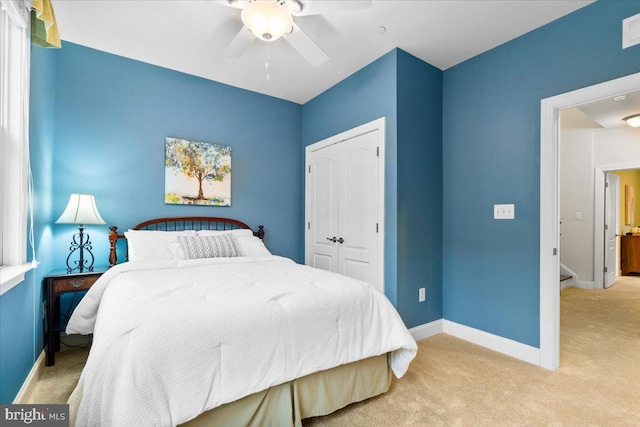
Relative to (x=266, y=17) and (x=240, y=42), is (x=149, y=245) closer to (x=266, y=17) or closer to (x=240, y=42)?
(x=240, y=42)

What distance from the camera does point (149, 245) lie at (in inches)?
108

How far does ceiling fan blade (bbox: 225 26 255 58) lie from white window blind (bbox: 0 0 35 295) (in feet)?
3.80

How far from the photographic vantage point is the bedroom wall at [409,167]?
2869 millimetres

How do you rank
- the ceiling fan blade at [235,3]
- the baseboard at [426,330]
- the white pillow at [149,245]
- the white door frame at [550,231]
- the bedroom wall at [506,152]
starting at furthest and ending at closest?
1. the baseboard at [426,330]
2. the white pillow at [149,245]
3. the white door frame at [550,231]
4. the bedroom wall at [506,152]
5. the ceiling fan blade at [235,3]

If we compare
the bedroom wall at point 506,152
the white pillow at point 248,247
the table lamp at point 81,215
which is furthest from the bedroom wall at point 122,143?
the bedroom wall at point 506,152

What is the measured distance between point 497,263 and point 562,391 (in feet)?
3.47

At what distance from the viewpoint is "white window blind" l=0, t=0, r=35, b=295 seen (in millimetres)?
1704

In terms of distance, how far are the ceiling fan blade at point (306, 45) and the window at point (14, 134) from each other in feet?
5.02

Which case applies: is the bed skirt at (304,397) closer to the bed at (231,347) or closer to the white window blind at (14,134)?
the bed at (231,347)

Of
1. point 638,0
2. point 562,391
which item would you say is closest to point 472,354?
point 562,391

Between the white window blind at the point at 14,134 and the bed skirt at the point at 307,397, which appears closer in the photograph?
the bed skirt at the point at 307,397

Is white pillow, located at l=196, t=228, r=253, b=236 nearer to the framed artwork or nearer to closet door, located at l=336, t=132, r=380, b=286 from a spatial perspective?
closet door, located at l=336, t=132, r=380, b=286

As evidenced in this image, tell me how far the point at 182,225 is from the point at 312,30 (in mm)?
2367

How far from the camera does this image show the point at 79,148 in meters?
2.86
